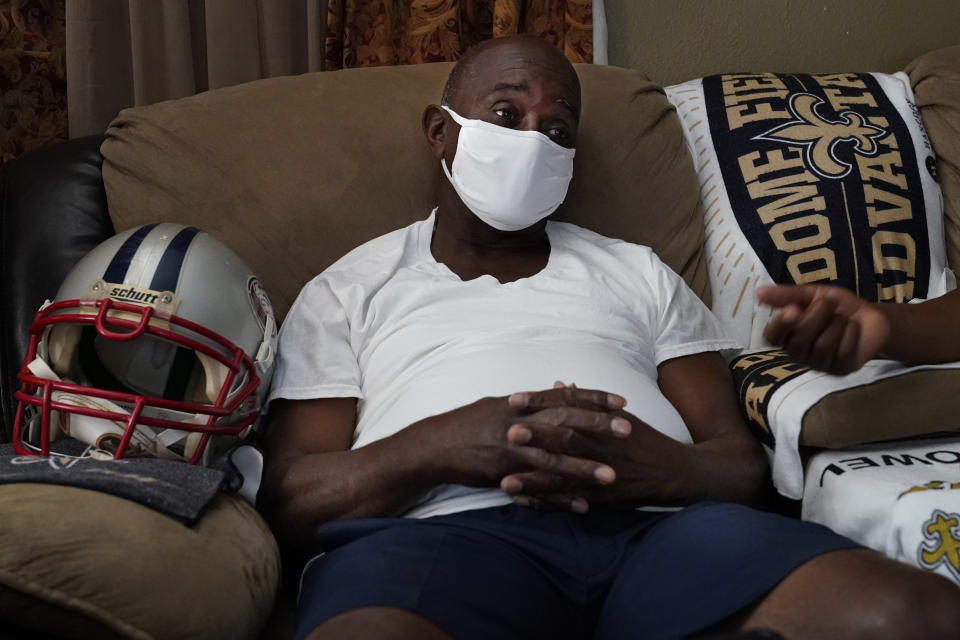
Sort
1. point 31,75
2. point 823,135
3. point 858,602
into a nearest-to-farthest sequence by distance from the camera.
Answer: point 858,602 → point 823,135 → point 31,75

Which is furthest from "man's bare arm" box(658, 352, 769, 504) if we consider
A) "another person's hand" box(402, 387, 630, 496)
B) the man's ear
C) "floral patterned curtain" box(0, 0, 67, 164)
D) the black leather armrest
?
"floral patterned curtain" box(0, 0, 67, 164)

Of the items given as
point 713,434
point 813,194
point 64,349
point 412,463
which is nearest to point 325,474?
point 412,463

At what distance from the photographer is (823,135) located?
5.87ft

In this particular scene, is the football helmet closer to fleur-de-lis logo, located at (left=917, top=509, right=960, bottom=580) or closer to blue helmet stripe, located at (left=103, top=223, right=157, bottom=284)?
blue helmet stripe, located at (left=103, top=223, right=157, bottom=284)

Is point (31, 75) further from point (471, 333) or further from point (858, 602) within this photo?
point (858, 602)

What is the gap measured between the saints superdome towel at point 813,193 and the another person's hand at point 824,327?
58cm

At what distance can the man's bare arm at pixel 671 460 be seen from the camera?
3.77 feet

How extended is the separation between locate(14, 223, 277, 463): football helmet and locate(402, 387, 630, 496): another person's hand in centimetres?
29

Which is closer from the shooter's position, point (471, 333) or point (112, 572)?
point (112, 572)

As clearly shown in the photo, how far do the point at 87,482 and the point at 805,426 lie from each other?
89cm

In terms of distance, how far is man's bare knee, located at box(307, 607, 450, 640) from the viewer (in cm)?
91

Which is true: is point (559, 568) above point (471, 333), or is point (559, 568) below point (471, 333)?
below

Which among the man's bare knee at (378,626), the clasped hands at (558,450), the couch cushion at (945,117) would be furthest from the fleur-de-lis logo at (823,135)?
the man's bare knee at (378,626)

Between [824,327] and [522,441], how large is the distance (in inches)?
14.6
